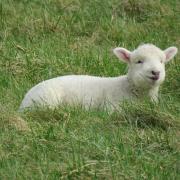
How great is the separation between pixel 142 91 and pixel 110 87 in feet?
1.28

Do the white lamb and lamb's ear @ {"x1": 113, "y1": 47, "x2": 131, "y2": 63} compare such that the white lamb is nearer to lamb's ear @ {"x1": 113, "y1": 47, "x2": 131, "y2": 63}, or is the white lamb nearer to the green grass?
lamb's ear @ {"x1": 113, "y1": 47, "x2": 131, "y2": 63}

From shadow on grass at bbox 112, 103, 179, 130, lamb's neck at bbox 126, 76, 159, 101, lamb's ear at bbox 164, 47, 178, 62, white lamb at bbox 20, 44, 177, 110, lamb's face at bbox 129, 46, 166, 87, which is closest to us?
shadow on grass at bbox 112, 103, 179, 130

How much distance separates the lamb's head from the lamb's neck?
0.06m

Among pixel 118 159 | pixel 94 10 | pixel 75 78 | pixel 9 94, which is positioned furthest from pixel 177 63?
pixel 118 159

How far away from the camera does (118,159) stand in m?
6.84

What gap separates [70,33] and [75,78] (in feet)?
10.6

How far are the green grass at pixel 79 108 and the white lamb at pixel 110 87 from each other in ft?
0.85

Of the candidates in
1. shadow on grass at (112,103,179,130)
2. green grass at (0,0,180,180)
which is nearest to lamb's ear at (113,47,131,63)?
green grass at (0,0,180,180)

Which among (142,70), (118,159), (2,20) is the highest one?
(2,20)

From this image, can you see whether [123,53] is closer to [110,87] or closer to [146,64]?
[110,87]

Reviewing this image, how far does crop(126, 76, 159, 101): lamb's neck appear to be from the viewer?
9.43m

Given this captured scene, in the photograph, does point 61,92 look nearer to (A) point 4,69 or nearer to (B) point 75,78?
(B) point 75,78

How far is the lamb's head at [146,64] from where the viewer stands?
911 centimetres

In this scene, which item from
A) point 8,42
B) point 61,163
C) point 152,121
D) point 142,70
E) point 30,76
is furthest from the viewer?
point 8,42
